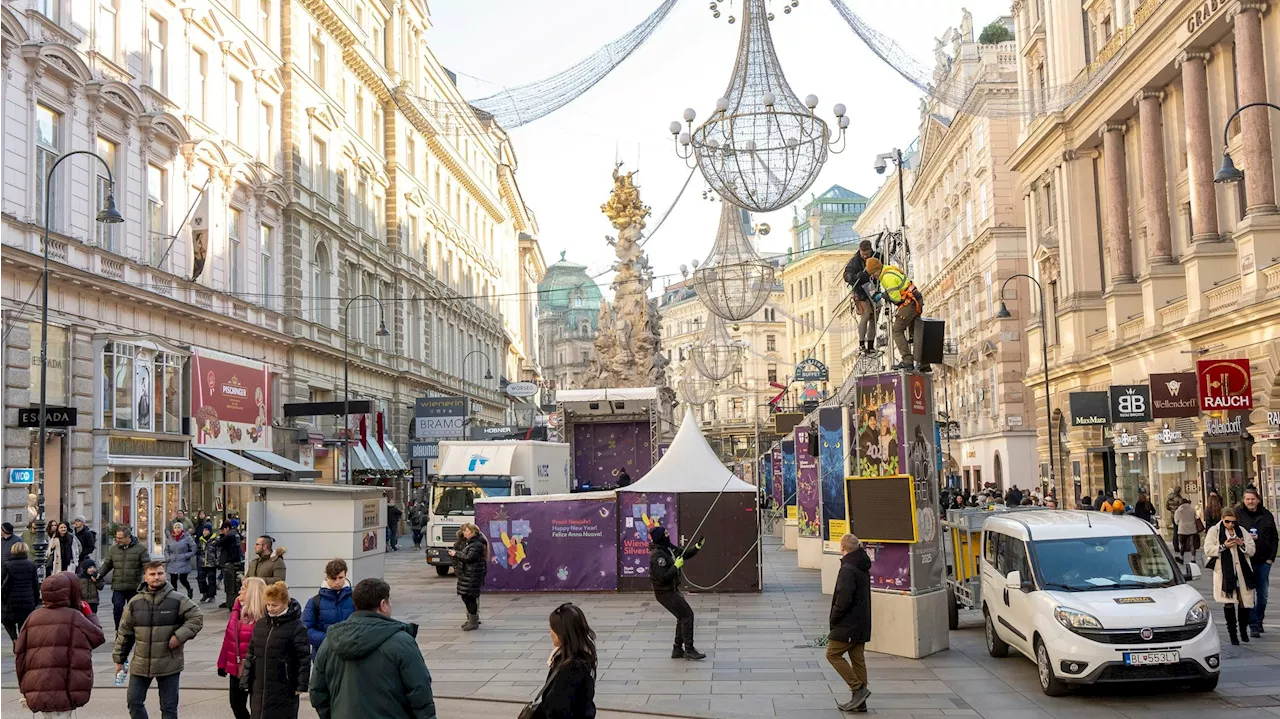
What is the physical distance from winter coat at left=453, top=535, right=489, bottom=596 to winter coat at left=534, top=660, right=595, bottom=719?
41.8 ft

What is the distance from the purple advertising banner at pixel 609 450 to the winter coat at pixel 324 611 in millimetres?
30972

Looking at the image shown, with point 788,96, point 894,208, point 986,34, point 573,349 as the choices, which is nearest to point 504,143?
point 894,208

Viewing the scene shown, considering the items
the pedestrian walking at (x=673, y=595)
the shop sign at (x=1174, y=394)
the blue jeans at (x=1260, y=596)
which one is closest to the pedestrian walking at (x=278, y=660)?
the pedestrian walking at (x=673, y=595)

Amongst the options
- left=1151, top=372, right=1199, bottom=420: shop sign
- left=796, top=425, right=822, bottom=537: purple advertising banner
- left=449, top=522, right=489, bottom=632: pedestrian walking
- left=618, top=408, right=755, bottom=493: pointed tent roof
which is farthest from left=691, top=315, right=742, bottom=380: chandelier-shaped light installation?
left=449, top=522, right=489, bottom=632: pedestrian walking

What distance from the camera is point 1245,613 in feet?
49.8

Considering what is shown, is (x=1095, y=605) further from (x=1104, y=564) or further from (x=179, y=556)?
(x=179, y=556)

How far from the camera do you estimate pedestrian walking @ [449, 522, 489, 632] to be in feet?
61.2

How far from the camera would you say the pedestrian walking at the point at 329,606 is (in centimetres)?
982

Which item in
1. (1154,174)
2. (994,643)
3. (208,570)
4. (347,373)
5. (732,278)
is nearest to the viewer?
(994,643)

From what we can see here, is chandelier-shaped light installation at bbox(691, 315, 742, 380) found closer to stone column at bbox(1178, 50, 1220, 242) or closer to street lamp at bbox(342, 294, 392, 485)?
street lamp at bbox(342, 294, 392, 485)

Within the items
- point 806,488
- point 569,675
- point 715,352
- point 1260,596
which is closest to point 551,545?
point 806,488

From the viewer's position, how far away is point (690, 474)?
23766 mm

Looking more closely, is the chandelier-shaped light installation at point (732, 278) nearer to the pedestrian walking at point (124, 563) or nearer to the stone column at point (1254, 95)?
the stone column at point (1254, 95)

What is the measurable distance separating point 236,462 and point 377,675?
29.7 meters
